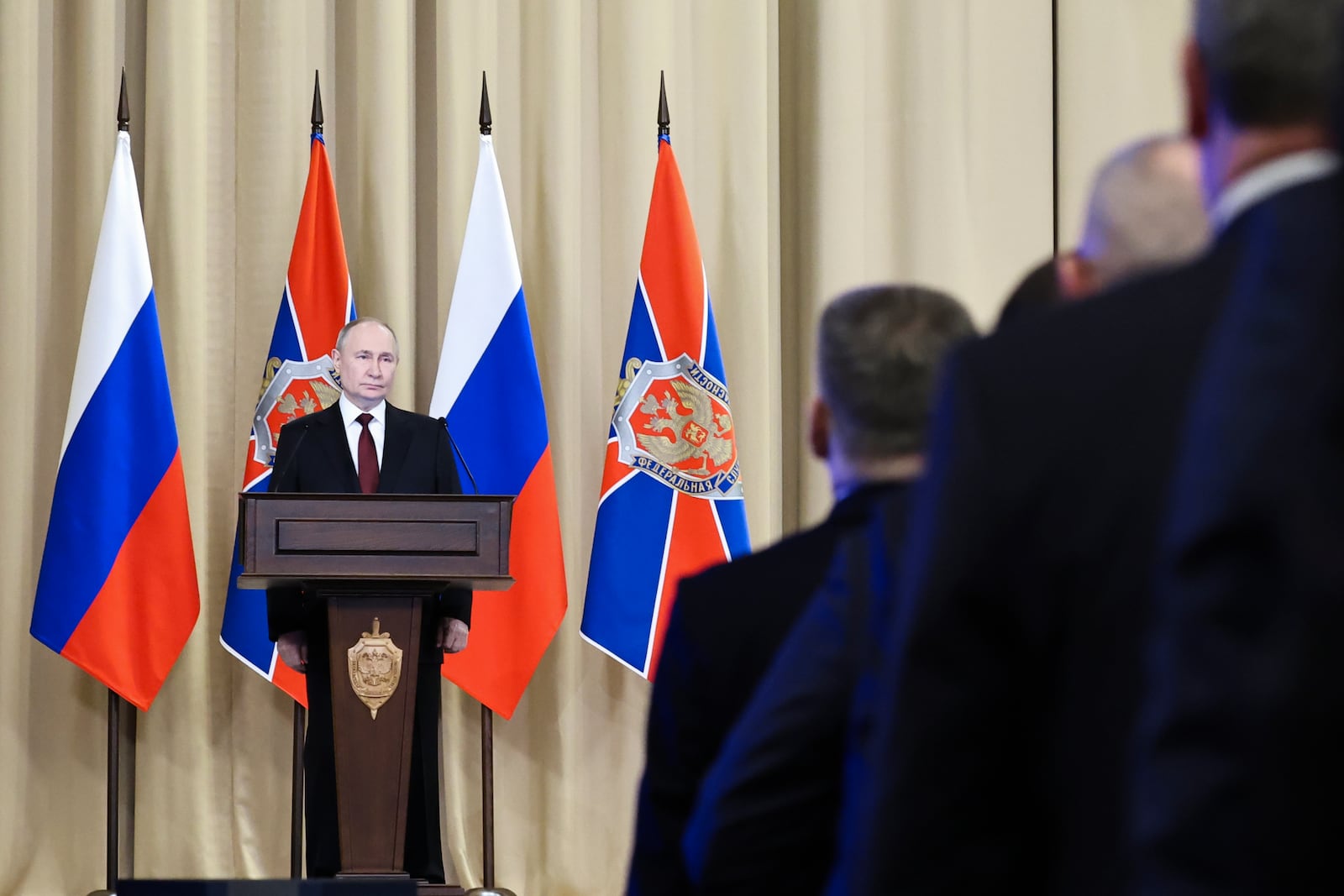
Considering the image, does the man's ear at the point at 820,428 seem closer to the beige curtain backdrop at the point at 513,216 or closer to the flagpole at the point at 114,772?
the flagpole at the point at 114,772

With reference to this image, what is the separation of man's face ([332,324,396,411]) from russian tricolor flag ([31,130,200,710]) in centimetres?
106

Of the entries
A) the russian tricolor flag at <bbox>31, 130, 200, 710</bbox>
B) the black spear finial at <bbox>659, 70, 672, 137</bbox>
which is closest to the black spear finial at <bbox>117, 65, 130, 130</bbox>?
the russian tricolor flag at <bbox>31, 130, 200, 710</bbox>

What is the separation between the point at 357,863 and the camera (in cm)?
446

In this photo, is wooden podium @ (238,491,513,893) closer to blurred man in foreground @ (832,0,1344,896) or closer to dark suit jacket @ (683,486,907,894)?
dark suit jacket @ (683,486,907,894)

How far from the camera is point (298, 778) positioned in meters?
5.88

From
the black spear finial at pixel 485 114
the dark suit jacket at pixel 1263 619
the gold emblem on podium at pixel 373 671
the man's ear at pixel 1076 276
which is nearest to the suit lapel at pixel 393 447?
the gold emblem on podium at pixel 373 671

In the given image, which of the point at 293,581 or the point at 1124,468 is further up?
the point at 1124,468

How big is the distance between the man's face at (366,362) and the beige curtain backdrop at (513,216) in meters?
1.17

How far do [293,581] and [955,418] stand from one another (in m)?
3.61

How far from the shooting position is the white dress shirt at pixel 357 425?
16.8ft

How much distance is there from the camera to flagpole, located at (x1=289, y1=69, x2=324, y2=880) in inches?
216

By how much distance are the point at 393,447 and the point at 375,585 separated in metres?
0.70

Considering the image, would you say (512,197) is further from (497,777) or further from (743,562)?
(743,562)

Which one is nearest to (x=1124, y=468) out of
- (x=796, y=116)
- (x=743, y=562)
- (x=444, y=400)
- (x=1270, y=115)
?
(x=1270, y=115)
